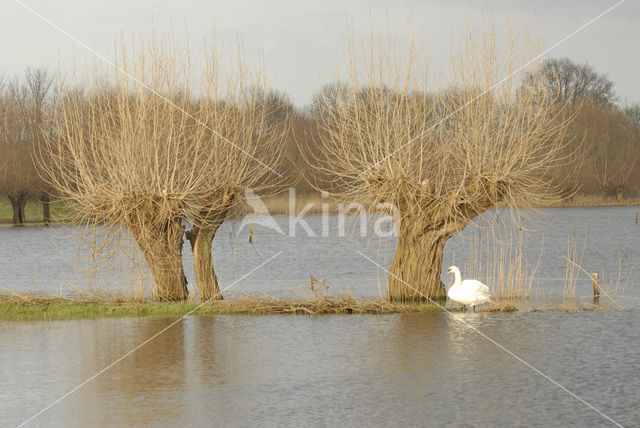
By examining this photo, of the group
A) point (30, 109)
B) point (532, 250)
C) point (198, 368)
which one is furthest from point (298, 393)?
point (30, 109)

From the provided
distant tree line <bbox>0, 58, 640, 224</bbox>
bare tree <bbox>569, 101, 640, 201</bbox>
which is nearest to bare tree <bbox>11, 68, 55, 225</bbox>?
distant tree line <bbox>0, 58, 640, 224</bbox>

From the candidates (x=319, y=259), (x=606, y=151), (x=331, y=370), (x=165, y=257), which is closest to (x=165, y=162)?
(x=165, y=257)

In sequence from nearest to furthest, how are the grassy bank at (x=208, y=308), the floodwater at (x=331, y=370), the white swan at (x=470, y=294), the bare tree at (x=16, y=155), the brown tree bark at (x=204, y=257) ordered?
the floodwater at (x=331, y=370) → the white swan at (x=470, y=294) → the grassy bank at (x=208, y=308) → the brown tree bark at (x=204, y=257) → the bare tree at (x=16, y=155)

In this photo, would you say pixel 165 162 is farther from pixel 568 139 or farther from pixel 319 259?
pixel 568 139

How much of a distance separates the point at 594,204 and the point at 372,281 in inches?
2145

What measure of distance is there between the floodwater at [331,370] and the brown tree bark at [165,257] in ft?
7.66

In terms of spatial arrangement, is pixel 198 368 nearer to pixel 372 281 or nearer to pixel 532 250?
pixel 372 281

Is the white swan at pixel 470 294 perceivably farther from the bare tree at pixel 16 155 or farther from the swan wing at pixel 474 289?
the bare tree at pixel 16 155

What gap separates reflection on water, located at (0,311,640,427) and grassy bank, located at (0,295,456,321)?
0.52 metres

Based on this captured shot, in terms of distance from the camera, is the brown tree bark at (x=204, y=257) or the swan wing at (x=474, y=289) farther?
the brown tree bark at (x=204, y=257)

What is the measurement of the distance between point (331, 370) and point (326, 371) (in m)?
0.10

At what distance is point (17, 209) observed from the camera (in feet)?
213

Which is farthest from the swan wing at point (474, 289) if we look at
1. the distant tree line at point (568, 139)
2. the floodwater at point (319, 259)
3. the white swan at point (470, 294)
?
the distant tree line at point (568, 139)

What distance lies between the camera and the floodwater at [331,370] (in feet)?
31.2
